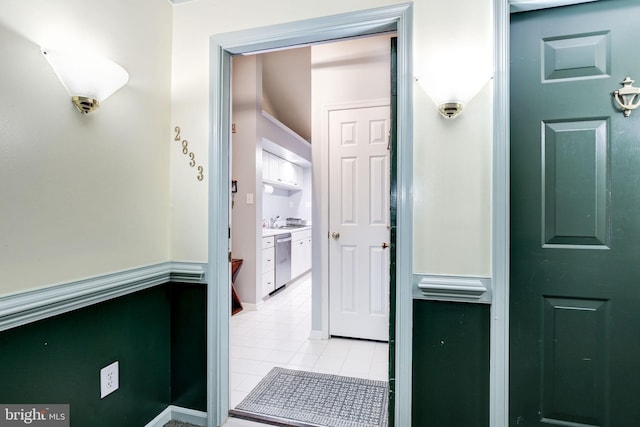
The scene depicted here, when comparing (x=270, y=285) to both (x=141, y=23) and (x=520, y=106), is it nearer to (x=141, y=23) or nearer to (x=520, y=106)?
(x=141, y=23)

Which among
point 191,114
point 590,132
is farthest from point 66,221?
point 590,132

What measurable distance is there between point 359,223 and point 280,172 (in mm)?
3037

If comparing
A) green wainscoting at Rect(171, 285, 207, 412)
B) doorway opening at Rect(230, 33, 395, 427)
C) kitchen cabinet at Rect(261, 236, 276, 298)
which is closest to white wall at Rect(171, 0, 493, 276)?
doorway opening at Rect(230, 33, 395, 427)

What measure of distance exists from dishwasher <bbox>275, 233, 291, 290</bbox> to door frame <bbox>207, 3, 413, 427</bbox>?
2.62 m

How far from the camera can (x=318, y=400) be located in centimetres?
196

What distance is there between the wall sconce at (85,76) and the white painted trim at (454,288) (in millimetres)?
1577

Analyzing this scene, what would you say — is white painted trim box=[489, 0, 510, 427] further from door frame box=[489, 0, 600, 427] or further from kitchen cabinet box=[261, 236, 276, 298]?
kitchen cabinet box=[261, 236, 276, 298]

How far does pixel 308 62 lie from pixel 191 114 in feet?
10.2

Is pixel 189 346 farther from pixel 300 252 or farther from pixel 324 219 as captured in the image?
pixel 300 252

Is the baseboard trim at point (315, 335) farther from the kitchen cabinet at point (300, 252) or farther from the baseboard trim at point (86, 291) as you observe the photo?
the kitchen cabinet at point (300, 252)

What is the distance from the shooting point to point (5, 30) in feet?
3.49

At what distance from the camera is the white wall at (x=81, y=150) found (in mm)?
1087

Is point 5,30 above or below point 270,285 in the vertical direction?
above

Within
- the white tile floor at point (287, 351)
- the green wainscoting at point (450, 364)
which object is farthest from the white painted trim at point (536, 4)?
the white tile floor at point (287, 351)
